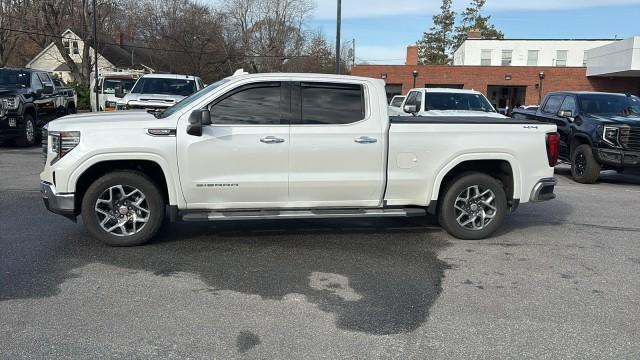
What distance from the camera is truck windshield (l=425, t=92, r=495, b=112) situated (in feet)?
42.5

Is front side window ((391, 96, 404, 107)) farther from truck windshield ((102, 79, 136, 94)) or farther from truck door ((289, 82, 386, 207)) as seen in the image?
truck door ((289, 82, 386, 207))

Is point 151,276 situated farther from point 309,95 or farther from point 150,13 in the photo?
point 150,13

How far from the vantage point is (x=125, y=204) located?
18.5ft

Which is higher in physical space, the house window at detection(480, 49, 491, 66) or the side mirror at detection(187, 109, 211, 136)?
the house window at detection(480, 49, 491, 66)

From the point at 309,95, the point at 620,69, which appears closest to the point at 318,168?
the point at 309,95

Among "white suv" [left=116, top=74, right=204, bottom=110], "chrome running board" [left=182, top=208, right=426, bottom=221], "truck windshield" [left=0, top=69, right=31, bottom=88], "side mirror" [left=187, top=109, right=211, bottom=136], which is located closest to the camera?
"side mirror" [left=187, top=109, right=211, bottom=136]

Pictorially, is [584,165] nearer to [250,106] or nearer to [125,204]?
[250,106]

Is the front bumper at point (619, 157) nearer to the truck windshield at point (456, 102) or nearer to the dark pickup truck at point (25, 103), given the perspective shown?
the truck windshield at point (456, 102)

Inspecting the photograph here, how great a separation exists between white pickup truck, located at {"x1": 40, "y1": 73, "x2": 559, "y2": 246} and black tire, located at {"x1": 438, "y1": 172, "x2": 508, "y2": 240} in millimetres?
16

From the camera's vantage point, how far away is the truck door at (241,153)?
218 inches

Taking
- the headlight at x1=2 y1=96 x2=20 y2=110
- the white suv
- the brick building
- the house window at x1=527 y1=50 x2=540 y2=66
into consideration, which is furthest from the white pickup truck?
the house window at x1=527 y1=50 x2=540 y2=66

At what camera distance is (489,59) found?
51.4 meters

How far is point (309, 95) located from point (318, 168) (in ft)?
2.67

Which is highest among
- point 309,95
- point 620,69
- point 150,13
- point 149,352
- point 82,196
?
point 150,13
